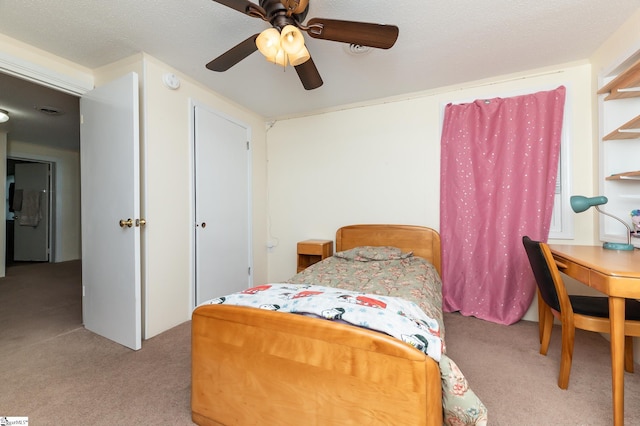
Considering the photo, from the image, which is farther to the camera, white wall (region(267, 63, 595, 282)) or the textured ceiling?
white wall (region(267, 63, 595, 282))

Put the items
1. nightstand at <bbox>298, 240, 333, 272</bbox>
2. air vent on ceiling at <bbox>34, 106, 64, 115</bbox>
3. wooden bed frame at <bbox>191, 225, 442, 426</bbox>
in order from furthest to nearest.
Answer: air vent on ceiling at <bbox>34, 106, 64, 115</bbox>, nightstand at <bbox>298, 240, 333, 272</bbox>, wooden bed frame at <bbox>191, 225, 442, 426</bbox>

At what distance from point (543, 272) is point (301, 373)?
1556 millimetres

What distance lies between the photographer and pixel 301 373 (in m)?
1.01

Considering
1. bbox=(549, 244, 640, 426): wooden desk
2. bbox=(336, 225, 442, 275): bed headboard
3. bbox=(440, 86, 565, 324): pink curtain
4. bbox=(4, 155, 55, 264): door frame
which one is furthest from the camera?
bbox=(4, 155, 55, 264): door frame

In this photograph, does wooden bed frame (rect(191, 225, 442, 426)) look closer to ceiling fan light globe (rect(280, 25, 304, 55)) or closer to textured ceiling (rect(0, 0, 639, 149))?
ceiling fan light globe (rect(280, 25, 304, 55))

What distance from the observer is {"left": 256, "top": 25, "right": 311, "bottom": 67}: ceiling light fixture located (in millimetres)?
1328

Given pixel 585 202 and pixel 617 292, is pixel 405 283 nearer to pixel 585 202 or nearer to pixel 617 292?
pixel 617 292

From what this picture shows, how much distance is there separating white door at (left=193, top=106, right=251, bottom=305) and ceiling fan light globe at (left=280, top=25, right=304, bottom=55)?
1.64m

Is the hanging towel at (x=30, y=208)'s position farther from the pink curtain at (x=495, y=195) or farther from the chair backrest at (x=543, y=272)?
the chair backrest at (x=543, y=272)

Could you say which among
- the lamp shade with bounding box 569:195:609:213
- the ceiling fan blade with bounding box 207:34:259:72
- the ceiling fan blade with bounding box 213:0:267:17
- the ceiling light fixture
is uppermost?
the ceiling fan blade with bounding box 213:0:267:17

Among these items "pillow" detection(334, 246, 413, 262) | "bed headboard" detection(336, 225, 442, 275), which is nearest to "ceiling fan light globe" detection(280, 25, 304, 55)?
"pillow" detection(334, 246, 413, 262)

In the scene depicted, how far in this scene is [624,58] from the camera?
184 centimetres

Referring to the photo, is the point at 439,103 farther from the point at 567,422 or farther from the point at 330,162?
the point at 567,422

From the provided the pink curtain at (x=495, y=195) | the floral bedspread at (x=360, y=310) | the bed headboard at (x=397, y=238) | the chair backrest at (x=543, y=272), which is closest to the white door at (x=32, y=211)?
the bed headboard at (x=397, y=238)
